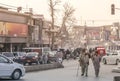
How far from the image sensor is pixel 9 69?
23.2 m

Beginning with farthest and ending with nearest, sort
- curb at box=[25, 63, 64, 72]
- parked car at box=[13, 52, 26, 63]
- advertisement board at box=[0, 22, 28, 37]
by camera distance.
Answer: advertisement board at box=[0, 22, 28, 37] < parked car at box=[13, 52, 26, 63] < curb at box=[25, 63, 64, 72]

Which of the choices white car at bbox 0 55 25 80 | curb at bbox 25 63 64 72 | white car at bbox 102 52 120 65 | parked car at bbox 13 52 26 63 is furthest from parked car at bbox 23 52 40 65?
white car at bbox 0 55 25 80

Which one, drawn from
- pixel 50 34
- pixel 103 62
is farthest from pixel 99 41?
pixel 103 62

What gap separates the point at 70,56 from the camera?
243 ft

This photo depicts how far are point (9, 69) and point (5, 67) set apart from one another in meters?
0.33

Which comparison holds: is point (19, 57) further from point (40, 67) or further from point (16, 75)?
point (16, 75)

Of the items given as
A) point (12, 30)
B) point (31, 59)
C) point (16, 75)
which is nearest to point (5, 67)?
point (16, 75)

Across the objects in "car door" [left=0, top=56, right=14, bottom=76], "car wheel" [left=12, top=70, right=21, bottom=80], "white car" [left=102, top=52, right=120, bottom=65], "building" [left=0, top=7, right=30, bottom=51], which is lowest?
"white car" [left=102, top=52, right=120, bottom=65]

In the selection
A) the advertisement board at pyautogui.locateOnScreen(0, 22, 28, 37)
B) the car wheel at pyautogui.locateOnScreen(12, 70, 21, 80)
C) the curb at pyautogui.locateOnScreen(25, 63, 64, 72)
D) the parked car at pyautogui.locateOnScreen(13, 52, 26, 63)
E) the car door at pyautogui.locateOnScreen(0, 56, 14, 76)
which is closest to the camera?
the car door at pyautogui.locateOnScreen(0, 56, 14, 76)

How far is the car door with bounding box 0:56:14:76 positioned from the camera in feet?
75.0

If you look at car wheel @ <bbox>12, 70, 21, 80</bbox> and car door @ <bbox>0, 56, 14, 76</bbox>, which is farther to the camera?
car wheel @ <bbox>12, 70, 21, 80</bbox>

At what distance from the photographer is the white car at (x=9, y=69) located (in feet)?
75.3

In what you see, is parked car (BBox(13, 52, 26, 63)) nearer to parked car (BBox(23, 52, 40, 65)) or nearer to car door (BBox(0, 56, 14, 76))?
parked car (BBox(23, 52, 40, 65))

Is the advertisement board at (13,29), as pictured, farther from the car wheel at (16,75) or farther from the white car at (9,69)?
the white car at (9,69)
